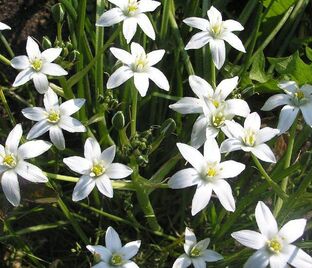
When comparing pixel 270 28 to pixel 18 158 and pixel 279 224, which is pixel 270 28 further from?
pixel 18 158

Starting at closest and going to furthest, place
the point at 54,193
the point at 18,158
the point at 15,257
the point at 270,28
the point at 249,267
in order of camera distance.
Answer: the point at 249,267 → the point at 18,158 → the point at 54,193 → the point at 15,257 → the point at 270,28

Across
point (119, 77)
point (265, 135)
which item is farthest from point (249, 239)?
point (119, 77)

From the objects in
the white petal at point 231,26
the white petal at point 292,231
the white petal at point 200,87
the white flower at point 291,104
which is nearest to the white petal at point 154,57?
the white petal at point 200,87

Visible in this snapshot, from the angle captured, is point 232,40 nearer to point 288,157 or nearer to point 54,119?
point 288,157

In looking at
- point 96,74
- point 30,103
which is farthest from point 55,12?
point 30,103

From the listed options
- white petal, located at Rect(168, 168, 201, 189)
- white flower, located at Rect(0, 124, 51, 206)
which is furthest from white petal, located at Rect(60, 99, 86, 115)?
white petal, located at Rect(168, 168, 201, 189)
